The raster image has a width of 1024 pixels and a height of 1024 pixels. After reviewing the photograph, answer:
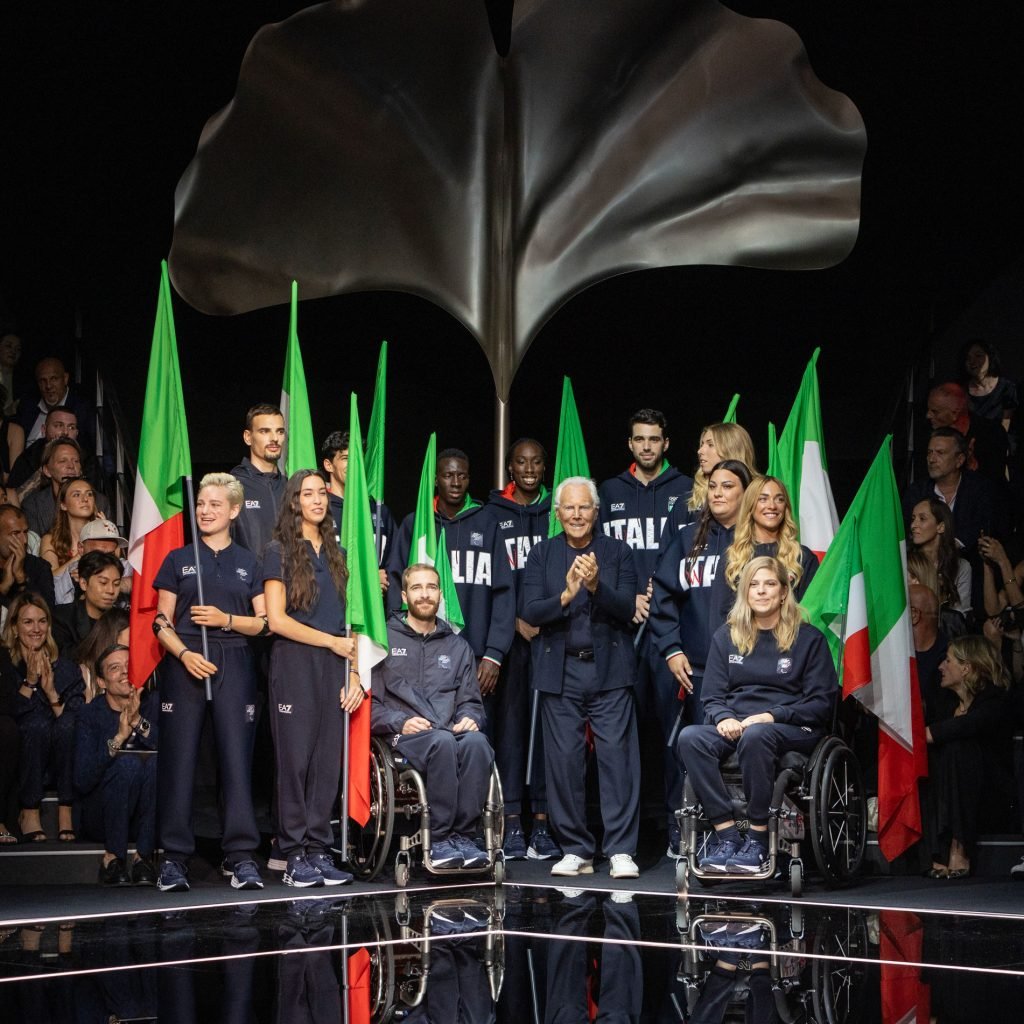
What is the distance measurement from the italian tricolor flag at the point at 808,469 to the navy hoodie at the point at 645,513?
1.42 ft

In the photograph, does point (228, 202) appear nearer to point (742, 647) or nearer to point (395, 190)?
point (395, 190)

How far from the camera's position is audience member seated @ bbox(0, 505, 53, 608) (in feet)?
24.0

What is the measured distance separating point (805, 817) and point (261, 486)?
2.41 m

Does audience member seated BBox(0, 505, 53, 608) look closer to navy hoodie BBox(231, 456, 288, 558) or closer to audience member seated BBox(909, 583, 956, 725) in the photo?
navy hoodie BBox(231, 456, 288, 558)

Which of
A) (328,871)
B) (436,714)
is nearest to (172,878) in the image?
(328,871)

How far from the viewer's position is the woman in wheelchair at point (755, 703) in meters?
5.88

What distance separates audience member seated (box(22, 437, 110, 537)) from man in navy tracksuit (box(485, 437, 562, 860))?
194 centimetres

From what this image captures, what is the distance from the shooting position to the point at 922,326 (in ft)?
31.4

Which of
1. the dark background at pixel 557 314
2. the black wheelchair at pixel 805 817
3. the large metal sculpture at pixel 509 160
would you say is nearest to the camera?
the black wheelchair at pixel 805 817

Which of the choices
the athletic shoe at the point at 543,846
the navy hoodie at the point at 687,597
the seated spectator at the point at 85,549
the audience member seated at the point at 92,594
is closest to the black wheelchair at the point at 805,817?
the navy hoodie at the point at 687,597

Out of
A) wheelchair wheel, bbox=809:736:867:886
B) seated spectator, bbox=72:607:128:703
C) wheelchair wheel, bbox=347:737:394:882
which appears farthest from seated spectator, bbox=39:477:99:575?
wheelchair wheel, bbox=809:736:867:886

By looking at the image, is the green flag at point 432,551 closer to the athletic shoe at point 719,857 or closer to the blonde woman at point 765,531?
the blonde woman at point 765,531

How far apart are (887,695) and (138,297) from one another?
203 inches

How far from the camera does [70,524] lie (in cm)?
771
